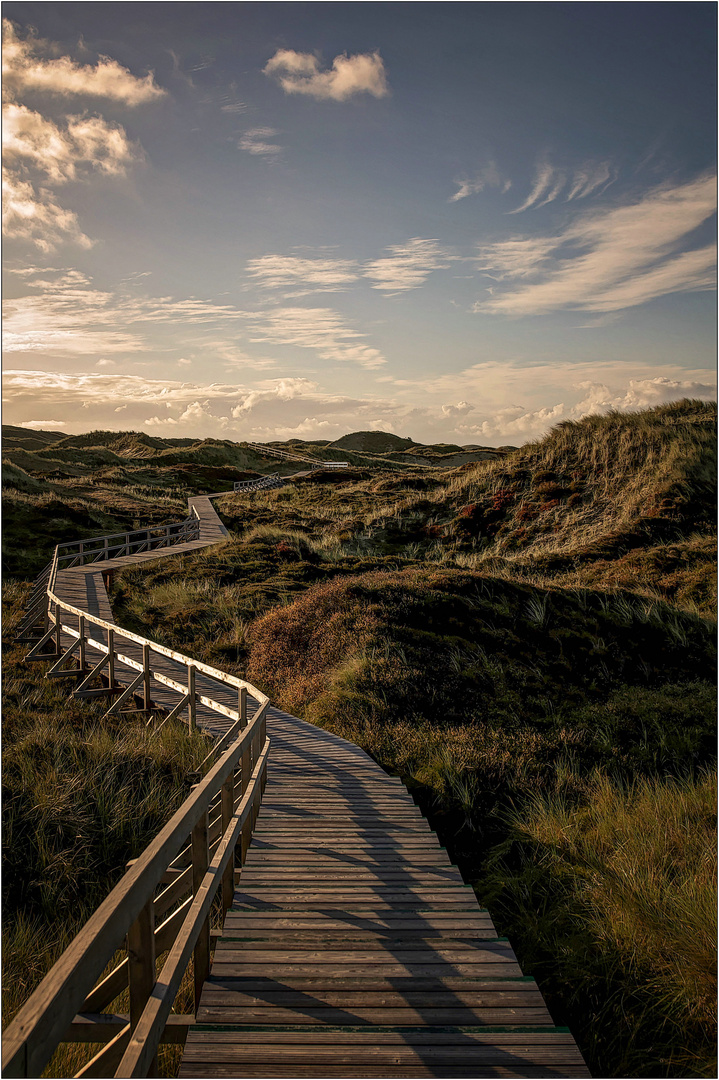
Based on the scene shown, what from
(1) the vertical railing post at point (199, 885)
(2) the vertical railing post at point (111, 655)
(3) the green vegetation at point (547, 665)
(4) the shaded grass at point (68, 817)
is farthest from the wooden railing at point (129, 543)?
(1) the vertical railing post at point (199, 885)

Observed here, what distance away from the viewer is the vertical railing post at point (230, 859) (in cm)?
446

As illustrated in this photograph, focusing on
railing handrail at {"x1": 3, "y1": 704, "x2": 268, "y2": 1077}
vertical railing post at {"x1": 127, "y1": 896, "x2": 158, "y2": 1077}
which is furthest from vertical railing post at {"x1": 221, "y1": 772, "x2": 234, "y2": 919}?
railing handrail at {"x1": 3, "y1": 704, "x2": 268, "y2": 1077}

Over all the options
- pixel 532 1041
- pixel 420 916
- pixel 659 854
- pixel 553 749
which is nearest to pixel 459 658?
pixel 553 749

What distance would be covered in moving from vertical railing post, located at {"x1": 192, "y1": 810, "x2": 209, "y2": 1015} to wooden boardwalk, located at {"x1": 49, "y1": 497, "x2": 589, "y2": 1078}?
124mm

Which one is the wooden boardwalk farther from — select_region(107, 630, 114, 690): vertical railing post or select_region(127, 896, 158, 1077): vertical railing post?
select_region(107, 630, 114, 690): vertical railing post

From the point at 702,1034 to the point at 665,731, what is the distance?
19.4ft

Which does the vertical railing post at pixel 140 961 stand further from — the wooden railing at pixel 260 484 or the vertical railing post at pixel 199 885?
the wooden railing at pixel 260 484

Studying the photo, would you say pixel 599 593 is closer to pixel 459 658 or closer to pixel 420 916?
pixel 459 658

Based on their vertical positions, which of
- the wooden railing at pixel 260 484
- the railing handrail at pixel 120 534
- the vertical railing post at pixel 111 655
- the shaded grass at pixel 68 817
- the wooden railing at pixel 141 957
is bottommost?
the shaded grass at pixel 68 817

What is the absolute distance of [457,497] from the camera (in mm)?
29688

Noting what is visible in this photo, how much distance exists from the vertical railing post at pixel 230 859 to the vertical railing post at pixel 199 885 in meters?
0.56

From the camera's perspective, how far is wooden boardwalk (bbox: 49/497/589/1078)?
9.27ft

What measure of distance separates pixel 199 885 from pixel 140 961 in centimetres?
118

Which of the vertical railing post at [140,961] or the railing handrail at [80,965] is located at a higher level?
the railing handrail at [80,965]
